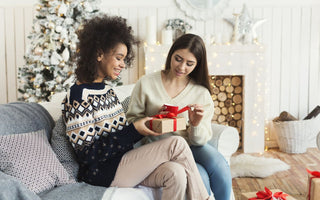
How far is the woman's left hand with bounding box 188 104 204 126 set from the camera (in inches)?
69.2

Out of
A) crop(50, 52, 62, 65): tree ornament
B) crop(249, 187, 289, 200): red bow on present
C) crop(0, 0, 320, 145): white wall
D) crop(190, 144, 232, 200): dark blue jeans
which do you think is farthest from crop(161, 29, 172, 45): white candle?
crop(249, 187, 289, 200): red bow on present

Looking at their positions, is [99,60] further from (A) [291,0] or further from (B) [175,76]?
(A) [291,0]

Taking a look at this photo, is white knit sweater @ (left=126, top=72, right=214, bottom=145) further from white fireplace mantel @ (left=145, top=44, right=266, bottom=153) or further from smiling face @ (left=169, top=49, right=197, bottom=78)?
white fireplace mantel @ (left=145, top=44, right=266, bottom=153)

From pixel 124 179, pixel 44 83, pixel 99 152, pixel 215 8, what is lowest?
pixel 124 179

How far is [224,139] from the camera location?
7.07ft

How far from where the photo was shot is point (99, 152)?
1618 mm

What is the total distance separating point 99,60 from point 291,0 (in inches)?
123

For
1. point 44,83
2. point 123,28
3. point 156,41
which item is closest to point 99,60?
point 123,28

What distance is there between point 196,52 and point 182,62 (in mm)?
108

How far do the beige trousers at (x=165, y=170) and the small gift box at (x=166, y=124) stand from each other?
0.22 ft

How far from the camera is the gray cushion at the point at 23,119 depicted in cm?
169

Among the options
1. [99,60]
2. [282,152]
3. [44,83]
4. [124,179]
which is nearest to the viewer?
[124,179]

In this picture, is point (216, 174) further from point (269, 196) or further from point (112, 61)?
point (112, 61)

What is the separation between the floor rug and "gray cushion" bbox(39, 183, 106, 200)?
1.75 metres
